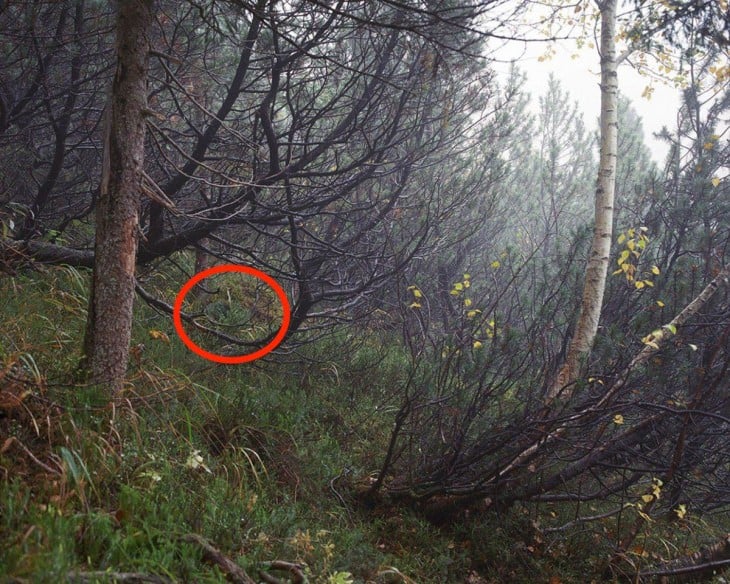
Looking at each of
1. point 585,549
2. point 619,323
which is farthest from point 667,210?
point 585,549

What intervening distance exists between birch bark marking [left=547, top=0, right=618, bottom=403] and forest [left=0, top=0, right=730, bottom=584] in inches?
1.1

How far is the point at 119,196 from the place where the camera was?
2.92 metres

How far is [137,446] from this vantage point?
285 cm

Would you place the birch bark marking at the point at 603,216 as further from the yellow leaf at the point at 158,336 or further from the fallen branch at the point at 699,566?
the yellow leaf at the point at 158,336

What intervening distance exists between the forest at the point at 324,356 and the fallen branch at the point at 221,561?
0.05ft

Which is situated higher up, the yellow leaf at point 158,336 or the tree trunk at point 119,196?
the tree trunk at point 119,196

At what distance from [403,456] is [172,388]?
2188 mm

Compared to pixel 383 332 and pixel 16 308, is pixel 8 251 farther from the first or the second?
pixel 383 332

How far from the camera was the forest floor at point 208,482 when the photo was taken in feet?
7.31

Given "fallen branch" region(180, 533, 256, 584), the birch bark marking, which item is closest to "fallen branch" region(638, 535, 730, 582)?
the birch bark marking

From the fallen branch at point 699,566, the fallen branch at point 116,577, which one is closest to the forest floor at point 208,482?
the fallen branch at point 116,577

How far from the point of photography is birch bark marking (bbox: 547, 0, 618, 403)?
511 centimetres

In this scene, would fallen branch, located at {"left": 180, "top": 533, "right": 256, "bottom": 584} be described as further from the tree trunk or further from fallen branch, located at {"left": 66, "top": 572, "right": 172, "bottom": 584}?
the tree trunk

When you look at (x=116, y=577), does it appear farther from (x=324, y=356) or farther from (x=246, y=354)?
(x=324, y=356)
